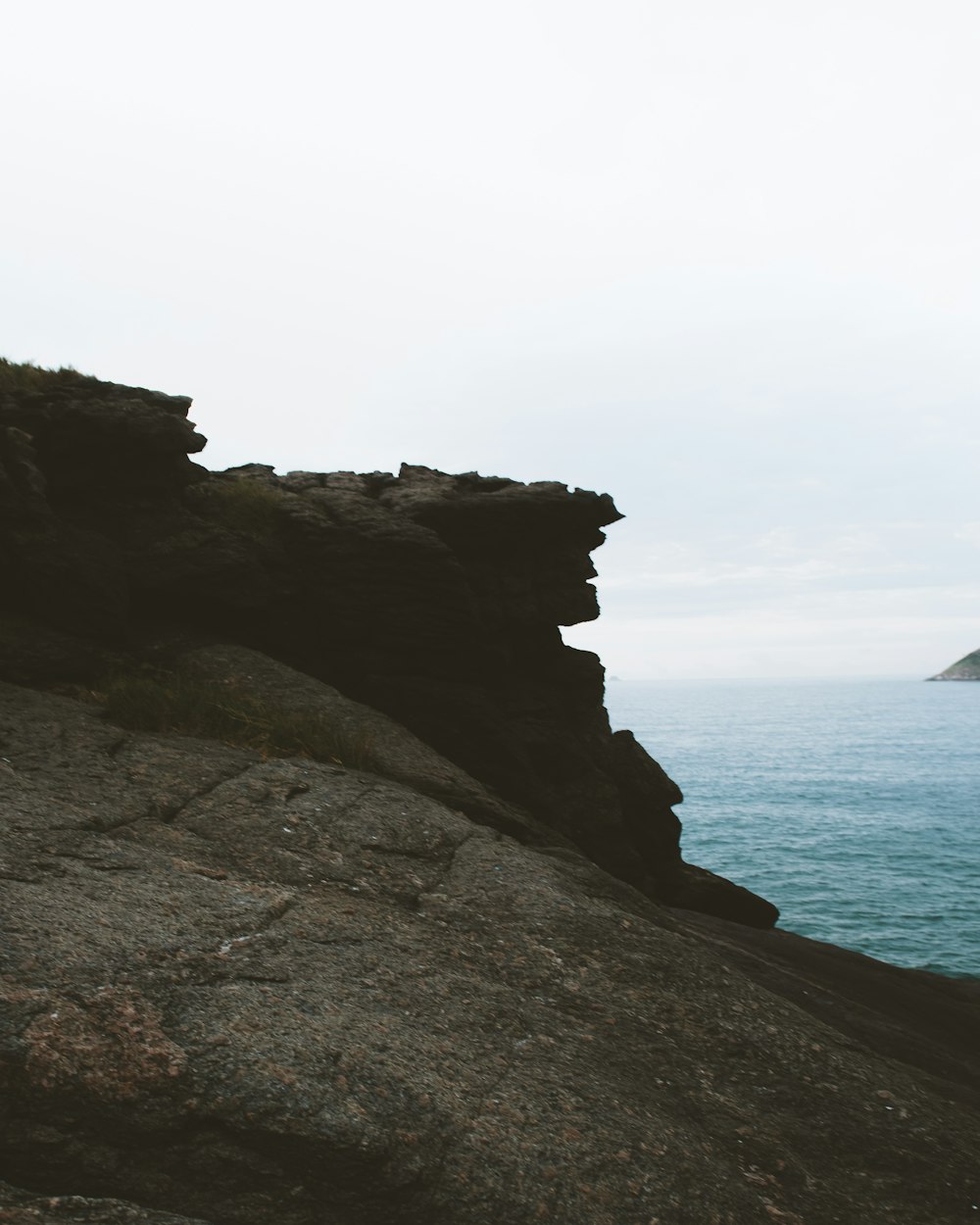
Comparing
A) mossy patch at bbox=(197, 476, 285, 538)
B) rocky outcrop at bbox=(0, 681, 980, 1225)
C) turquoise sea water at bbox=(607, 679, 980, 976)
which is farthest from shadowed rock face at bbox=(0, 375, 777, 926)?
turquoise sea water at bbox=(607, 679, 980, 976)

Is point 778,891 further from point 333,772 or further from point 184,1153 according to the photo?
point 184,1153

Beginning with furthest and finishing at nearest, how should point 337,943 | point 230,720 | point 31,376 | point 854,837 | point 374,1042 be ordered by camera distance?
point 854,837
point 31,376
point 230,720
point 337,943
point 374,1042

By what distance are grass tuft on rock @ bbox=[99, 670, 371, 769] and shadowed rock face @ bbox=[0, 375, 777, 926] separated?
1.59 meters

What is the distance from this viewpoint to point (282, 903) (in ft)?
28.1

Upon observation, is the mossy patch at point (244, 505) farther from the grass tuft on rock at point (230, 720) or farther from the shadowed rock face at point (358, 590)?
the grass tuft on rock at point (230, 720)

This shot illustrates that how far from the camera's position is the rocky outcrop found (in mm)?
5590

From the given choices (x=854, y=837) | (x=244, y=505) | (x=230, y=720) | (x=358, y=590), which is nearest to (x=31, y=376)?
(x=244, y=505)

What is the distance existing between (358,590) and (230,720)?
542 cm

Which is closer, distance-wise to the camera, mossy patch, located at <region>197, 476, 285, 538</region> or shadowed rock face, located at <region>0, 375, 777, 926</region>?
shadowed rock face, located at <region>0, 375, 777, 926</region>

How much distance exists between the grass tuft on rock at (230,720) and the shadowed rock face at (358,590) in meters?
1.59

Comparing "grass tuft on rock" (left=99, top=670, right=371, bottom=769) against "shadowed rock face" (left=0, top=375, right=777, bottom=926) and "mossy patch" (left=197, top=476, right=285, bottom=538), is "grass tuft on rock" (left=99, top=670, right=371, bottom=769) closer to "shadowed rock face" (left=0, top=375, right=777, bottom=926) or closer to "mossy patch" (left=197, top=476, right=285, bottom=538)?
"shadowed rock face" (left=0, top=375, right=777, bottom=926)

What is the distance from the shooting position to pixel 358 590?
1817 cm

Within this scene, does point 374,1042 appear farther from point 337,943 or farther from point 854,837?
point 854,837

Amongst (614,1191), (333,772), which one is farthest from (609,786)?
(614,1191)
